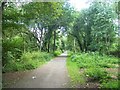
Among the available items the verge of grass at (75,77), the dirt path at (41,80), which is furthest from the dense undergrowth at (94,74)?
the dirt path at (41,80)

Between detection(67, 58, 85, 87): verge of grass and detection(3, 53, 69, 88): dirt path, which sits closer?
detection(3, 53, 69, 88): dirt path

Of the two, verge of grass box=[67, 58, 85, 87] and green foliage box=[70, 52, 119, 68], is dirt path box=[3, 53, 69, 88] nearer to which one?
verge of grass box=[67, 58, 85, 87]

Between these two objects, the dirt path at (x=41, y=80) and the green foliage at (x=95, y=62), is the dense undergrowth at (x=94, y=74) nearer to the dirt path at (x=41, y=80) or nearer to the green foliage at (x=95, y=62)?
the green foliage at (x=95, y=62)

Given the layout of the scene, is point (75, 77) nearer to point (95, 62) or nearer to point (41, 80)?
point (41, 80)

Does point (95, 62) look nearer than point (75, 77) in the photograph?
No

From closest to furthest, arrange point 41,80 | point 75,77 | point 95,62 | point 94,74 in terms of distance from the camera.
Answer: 1. point 94,74
2. point 41,80
3. point 75,77
4. point 95,62

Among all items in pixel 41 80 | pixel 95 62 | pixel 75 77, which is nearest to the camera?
pixel 41 80

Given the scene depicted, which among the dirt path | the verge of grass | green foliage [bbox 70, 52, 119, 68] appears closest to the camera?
the dirt path

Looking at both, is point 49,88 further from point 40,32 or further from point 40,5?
point 40,32

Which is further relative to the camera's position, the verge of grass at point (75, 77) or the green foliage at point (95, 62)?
the green foliage at point (95, 62)

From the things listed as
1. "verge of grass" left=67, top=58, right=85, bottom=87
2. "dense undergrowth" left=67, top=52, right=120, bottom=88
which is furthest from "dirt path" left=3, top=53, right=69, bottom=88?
"dense undergrowth" left=67, top=52, right=120, bottom=88

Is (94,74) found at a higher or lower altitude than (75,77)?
higher

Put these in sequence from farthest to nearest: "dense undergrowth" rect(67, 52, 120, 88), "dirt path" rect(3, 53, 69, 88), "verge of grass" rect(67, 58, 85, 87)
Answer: "verge of grass" rect(67, 58, 85, 87) < "dirt path" rect(3, 53, 69, 88) < "dense undergrowth" rect(67, 52, 120, 88)

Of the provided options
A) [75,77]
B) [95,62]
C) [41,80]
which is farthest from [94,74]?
[95,62]
